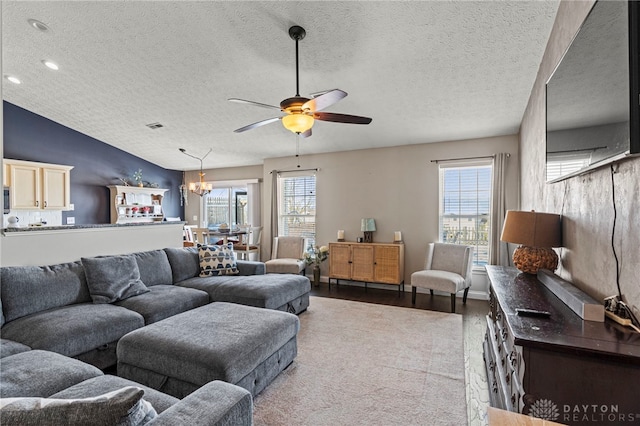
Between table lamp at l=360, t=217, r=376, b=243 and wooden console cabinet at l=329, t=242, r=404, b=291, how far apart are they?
0.88 ft

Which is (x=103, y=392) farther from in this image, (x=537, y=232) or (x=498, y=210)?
(x=498, y=210)

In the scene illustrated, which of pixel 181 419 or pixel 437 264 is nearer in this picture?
pixel 181 419

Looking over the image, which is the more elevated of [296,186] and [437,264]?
[296,186]

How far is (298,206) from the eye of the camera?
21.0 ft

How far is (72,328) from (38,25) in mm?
3208

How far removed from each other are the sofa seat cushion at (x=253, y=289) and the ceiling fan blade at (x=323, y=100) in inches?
79.0

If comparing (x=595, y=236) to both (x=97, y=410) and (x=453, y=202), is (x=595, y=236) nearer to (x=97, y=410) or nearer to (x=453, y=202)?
(x=97, y=410)

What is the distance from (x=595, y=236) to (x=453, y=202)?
3598mm

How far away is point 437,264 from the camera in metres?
4.72

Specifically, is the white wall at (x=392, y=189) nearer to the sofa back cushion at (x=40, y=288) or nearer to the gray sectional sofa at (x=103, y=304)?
the gray sectional sofa at (x=103, y=304)

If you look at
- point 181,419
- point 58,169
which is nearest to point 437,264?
point 181,419

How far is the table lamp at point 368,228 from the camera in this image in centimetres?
542

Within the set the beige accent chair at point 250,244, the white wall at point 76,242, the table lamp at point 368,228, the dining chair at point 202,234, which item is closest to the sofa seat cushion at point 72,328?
the white wall at point 76,242

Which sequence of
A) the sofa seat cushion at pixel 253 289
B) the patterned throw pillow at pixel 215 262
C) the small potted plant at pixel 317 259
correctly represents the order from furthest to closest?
A: the small potted plant at pixel 317 259 → the patterned throw pillow at pixel 215 262 → the sofa seat cushion at pixel 253 289
